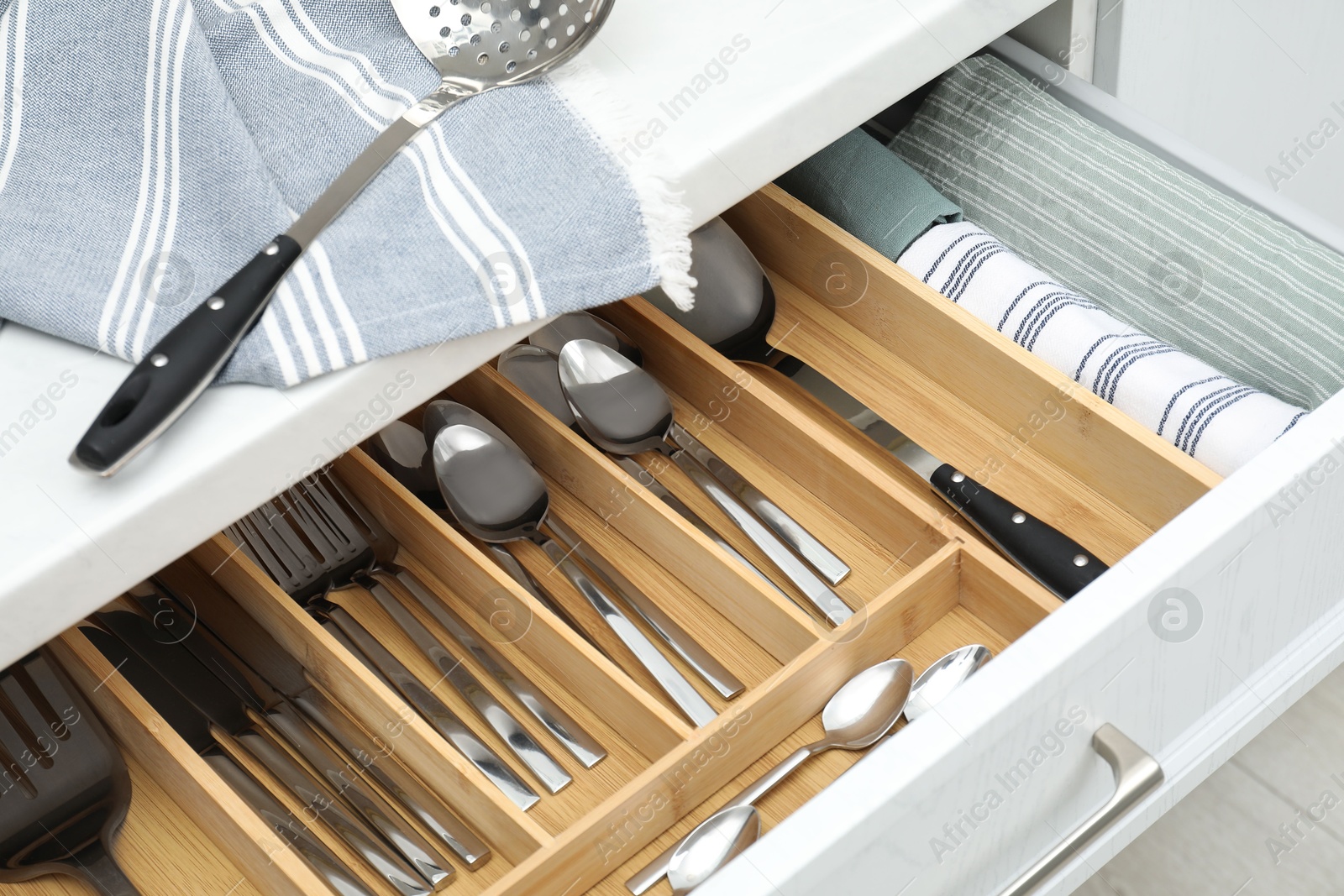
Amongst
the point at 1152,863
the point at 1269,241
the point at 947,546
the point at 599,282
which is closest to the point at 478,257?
the point at 599,282

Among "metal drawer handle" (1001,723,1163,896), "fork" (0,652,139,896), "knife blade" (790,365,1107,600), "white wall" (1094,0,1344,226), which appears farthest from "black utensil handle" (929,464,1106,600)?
"fork" (0,652,139,896)

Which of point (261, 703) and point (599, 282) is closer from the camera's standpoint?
point (599, 282)

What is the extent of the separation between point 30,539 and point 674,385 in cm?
42

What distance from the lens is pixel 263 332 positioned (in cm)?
52

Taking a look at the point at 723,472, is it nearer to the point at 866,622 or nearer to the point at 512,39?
the point at 866,622

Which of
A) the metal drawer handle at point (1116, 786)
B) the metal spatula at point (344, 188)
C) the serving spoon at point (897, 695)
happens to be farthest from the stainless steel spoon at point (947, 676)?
the metal spatula at point (344, 188)

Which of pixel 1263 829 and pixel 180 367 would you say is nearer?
pixel 180 367

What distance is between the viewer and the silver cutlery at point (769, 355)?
0.68 metres

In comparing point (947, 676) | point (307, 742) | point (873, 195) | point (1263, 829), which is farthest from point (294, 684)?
point (1263, 829)

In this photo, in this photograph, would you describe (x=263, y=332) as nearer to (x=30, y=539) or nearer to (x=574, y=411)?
(x=30, y=539)

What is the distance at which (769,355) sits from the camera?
2.71 feet

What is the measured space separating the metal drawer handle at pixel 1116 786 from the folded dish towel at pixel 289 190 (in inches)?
11.2

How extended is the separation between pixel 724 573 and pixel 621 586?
77 millimetres

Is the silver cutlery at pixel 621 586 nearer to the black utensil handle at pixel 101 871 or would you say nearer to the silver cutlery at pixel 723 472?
the silver cutlery at pixel 723 472
